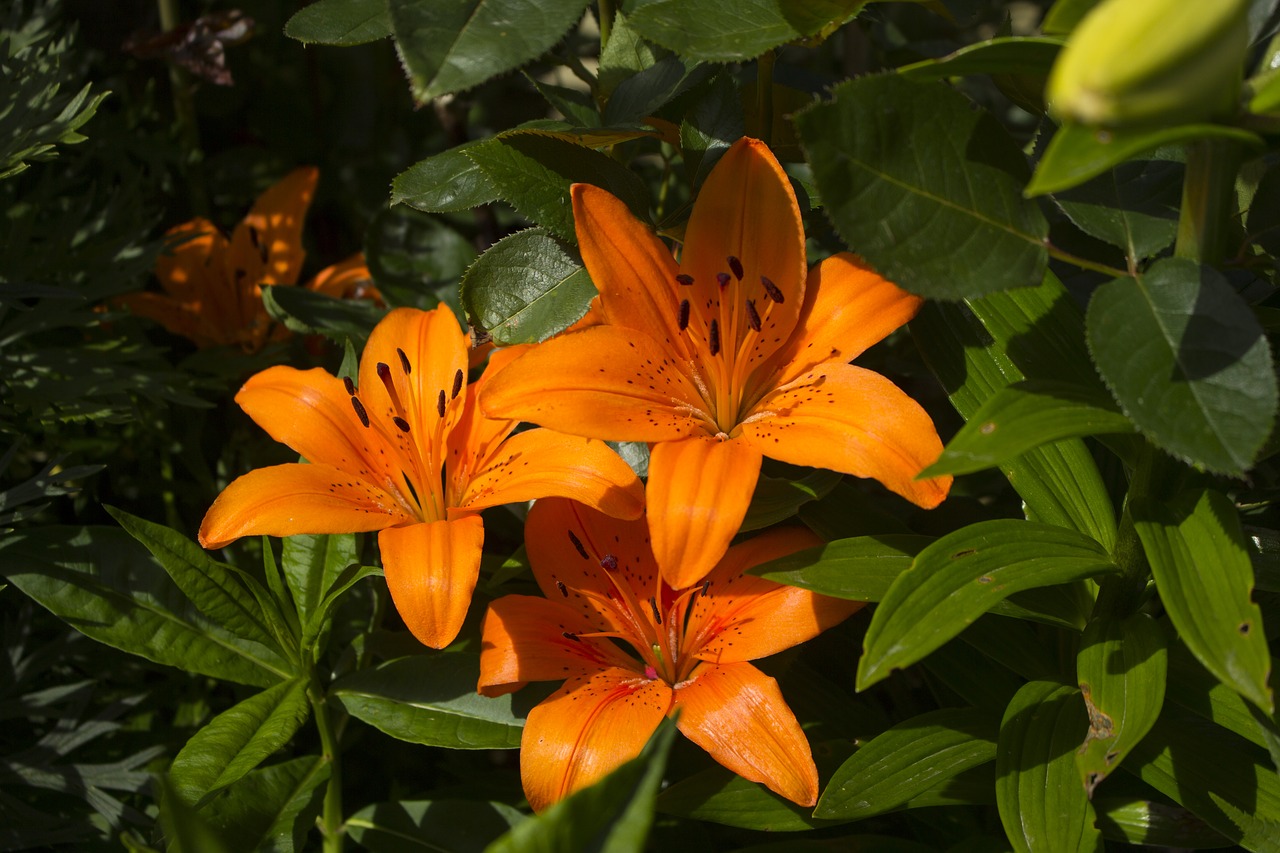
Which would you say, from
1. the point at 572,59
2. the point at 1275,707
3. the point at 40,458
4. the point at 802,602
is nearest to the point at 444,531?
the point at 802,602

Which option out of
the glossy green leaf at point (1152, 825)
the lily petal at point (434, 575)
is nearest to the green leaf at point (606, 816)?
the lily petal at point (434, 575)

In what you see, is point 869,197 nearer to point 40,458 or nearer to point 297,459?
point 297,459

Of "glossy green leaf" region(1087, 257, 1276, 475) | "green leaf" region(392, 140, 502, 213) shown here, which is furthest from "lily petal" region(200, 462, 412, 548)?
"glossy green leaf" region(1087, 257, 1276, 475)

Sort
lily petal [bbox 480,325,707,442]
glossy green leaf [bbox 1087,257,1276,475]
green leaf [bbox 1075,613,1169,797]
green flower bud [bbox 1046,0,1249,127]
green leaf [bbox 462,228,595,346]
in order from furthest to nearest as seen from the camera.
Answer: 1. green leaf [bbox 462,228,595,346]
2. lily petal [bbox 480,325,707,442]
3. green leaf [bbox 1075,613,1169,797]
4. glossy green leaf [bbox 1087,257,1276,475]
5. green flower bud [bbox 1046,0,1249,127]

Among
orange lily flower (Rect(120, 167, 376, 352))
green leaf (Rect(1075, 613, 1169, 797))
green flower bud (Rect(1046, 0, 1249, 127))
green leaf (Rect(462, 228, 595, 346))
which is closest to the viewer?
green flower bud (Rect(1046, 0, 1249, 127))

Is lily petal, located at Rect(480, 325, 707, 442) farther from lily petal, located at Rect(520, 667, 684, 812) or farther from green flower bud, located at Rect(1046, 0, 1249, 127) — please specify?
green flower bud, located at Rect(1046, 0, 1249, 127)

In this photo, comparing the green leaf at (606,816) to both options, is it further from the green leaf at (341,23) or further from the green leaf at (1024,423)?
the green leaf at (341,23)

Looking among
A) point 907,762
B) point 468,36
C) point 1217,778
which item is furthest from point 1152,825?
point 468,36
